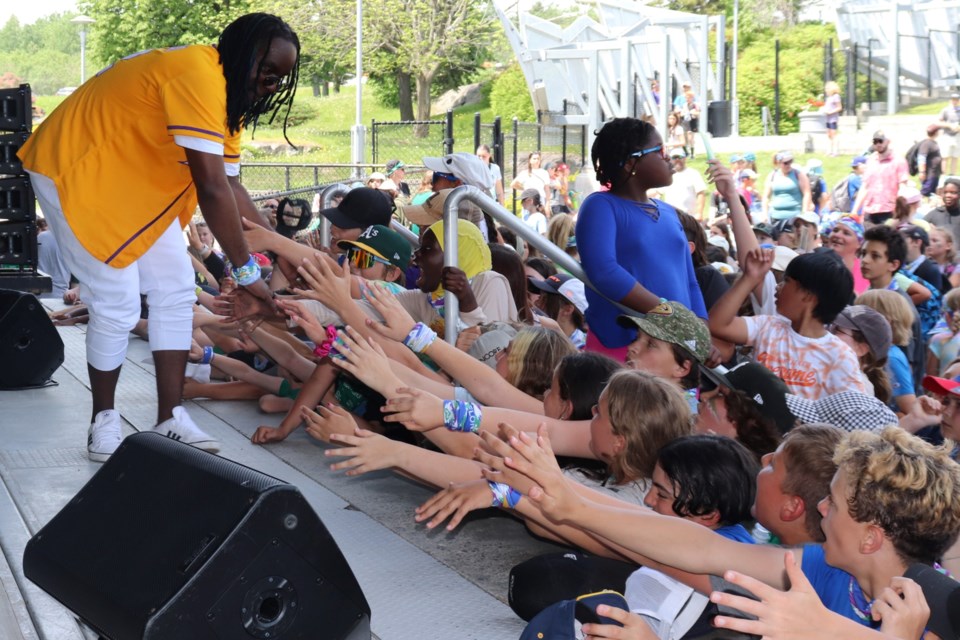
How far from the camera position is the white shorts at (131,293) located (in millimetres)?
4496

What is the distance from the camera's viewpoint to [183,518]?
280cm

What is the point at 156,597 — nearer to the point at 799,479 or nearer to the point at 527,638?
the point at 527,638

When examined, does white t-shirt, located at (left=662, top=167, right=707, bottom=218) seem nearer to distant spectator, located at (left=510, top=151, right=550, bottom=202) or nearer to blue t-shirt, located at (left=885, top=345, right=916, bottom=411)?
distant spectator, located at (left=510, top=151, right=550, bottom=202)

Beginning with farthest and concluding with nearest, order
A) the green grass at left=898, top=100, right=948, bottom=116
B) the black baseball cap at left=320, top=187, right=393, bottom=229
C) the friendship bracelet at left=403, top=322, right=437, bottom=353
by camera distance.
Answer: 1. the green grass at left=898, top=100, right=948, bottom=116
2. the black baseball cap at left=320, top=187, right=393, bottom=229
3. the friendship bracelet at left=403, top=322, right=437, bottom=353

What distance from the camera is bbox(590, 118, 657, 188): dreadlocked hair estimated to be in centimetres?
489

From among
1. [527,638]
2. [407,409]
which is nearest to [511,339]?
[407,409]

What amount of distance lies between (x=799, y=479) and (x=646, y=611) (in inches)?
22.1

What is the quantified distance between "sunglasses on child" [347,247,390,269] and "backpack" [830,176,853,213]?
1182 centimetres

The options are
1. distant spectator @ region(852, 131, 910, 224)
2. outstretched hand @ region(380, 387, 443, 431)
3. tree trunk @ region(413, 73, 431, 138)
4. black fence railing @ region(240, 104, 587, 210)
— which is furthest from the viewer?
tree trunk @ region(413, 73, 431, 138)

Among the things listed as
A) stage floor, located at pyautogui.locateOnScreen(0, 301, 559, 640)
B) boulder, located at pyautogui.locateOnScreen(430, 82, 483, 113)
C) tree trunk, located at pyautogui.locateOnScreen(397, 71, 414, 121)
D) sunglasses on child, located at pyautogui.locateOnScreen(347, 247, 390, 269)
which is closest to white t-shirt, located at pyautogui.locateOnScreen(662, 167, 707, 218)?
sunglasses on child, located at pyautogui.locateOnScreen(347, 247, 390, 269)

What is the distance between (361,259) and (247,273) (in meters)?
1.68

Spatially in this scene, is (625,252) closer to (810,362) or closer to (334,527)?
(810,362)

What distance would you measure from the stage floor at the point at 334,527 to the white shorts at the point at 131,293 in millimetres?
503

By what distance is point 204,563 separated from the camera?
8.48 ft
